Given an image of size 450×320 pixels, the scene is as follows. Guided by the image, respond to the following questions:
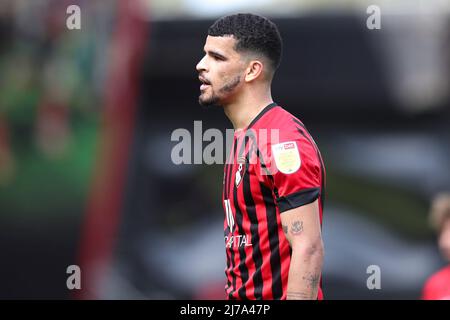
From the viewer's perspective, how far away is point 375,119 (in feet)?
48.2

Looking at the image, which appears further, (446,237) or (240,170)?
(446,237)

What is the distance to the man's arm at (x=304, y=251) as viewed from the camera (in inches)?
147

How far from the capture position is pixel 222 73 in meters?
4.19

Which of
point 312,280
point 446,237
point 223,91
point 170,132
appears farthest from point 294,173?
point 170,132

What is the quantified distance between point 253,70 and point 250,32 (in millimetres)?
191

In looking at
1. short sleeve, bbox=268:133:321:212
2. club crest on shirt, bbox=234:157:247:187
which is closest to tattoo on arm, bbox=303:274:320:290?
short sleeve, bbox=268:133:321:212

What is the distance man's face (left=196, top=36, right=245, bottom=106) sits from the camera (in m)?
4.18

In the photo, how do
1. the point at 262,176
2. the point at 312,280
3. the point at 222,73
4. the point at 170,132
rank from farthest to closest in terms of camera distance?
the point at 170,132, the point at 222,73, the point at 262,176, the point at 312,280

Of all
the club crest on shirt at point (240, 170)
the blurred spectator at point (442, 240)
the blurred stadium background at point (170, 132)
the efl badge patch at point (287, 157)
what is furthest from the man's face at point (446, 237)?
the blurred stadium background at point (170, 132)

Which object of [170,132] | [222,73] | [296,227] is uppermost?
[222,73]

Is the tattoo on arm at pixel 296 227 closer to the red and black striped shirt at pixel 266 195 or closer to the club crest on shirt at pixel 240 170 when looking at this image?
the red and black striped shirt at pixel 266 195

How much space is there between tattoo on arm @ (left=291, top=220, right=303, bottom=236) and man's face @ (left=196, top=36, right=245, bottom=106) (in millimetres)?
799

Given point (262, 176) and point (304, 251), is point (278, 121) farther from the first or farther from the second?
point (304, 251)
